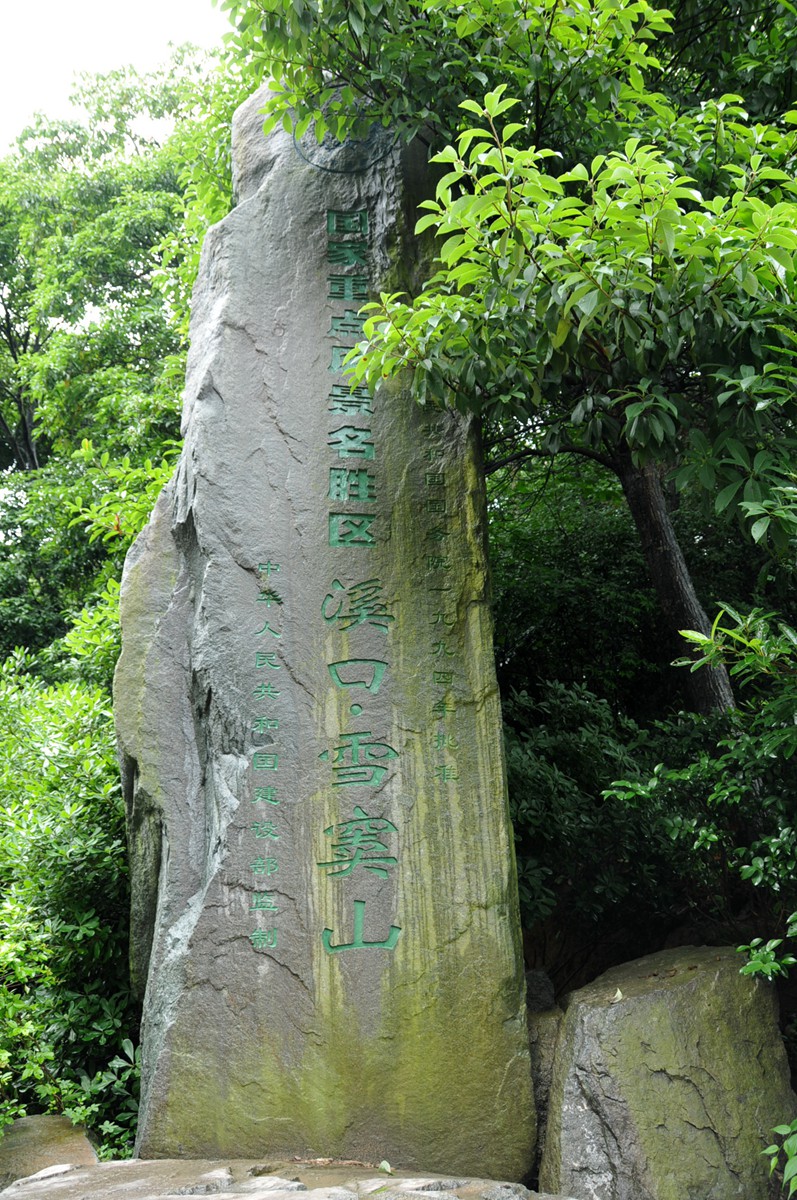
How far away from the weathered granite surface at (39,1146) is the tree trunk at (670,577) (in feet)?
10.5

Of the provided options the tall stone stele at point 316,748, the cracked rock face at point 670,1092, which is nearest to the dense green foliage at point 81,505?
the tall stone stele at point 316,748

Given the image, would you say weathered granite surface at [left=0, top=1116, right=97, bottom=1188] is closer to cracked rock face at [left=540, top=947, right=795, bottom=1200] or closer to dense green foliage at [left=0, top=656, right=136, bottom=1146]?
dense green foliage at [left=0, top=656, right=136, bottom=1146]

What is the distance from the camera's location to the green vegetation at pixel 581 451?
3361 millimetres

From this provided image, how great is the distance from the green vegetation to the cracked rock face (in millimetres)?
297

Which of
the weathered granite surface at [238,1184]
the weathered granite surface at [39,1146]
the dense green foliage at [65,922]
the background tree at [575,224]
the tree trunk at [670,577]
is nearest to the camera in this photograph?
the weathered granite surface at [238,1184]

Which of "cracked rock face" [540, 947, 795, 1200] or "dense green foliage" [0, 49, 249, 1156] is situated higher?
"dense green foliage" [0, 49, 249, 1156]

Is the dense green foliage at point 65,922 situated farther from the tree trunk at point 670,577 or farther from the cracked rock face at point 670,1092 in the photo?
the tree trunk at point 670,577

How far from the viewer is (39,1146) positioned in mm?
3691

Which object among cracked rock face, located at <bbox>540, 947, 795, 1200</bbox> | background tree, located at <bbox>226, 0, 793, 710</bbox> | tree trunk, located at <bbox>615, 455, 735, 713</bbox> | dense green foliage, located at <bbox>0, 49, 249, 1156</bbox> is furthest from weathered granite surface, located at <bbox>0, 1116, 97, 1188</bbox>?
tree trunk, located at <bbox>615, 455, 735, 713</bbox>

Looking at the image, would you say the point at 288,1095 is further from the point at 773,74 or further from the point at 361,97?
the point at 773,74

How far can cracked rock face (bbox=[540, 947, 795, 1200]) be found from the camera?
3.38 metres

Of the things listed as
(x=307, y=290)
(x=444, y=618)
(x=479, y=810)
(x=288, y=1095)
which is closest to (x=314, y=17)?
(x=307, y=290)

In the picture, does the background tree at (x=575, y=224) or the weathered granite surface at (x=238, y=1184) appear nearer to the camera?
the weathered granite surface at (x=238, y=1184)

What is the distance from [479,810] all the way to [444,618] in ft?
2.35
